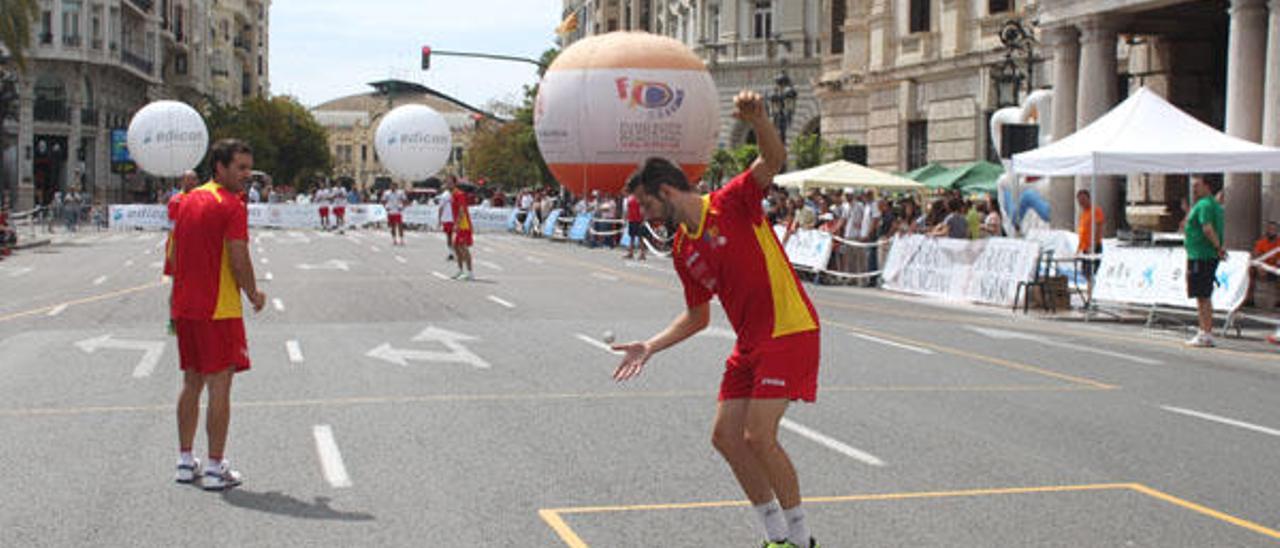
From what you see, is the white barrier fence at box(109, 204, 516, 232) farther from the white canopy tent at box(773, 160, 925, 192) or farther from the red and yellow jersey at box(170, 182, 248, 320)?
the red and yellow jersey at box(170, 182, 248, 320)

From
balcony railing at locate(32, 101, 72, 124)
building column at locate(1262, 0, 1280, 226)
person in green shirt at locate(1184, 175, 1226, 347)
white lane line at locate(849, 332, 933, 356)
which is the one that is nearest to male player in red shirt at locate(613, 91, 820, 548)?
white lane line at locate(849, 332, 933, 356)

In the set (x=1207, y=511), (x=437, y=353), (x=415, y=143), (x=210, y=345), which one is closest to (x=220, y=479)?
(x=210, y=345)

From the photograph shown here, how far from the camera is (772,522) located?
643 centimetres

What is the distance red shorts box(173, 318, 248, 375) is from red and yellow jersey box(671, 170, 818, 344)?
3.29 meters

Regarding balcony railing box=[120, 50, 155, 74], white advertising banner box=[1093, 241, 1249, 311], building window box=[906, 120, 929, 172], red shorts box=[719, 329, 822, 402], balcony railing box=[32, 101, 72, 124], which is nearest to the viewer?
red shorts box=[719, 329, 822, 402]

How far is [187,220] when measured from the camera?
28.1 feet

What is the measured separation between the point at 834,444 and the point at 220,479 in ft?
12.5

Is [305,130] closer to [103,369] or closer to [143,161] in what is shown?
[143,161]

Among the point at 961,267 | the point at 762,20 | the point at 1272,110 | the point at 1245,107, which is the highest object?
the point at 762,20

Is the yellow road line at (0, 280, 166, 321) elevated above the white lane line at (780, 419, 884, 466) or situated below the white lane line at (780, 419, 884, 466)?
above

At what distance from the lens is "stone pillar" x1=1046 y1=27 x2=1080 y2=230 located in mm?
30156

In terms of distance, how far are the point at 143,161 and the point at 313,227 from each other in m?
6.82

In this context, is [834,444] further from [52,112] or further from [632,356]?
[52,112]

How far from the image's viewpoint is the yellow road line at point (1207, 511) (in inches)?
297
